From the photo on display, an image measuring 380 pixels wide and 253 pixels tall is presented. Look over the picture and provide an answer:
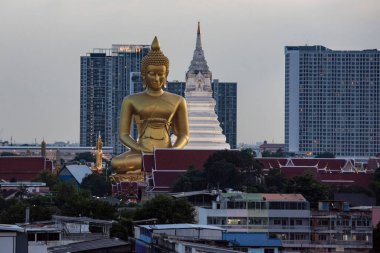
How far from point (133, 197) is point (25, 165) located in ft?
97.6


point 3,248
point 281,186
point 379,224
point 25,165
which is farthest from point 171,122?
point 3,248

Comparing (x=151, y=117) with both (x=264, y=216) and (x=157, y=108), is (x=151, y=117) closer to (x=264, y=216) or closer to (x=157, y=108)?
(x=157, y=108)

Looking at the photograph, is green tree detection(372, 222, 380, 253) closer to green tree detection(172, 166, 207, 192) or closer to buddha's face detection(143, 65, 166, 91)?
green tree detection(172, 166, 207, 192)

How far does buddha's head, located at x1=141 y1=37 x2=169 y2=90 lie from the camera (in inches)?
4016

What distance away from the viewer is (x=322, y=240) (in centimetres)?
Answer: 5928

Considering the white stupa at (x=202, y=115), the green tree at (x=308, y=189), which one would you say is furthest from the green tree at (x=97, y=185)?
the green tree at (x=308, y=189)

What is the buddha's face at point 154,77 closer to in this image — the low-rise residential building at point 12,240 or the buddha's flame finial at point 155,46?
the buddha's flame finial at point 155,46

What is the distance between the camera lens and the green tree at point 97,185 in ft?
374

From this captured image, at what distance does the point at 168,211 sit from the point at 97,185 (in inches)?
1989

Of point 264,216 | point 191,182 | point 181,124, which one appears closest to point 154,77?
point 181,124

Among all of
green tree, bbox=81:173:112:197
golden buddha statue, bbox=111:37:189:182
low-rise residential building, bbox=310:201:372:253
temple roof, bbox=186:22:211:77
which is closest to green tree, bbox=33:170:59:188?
green tree, bbox=81:173:112:197

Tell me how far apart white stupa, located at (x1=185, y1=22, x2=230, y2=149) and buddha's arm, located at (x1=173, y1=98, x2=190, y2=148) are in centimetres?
1570

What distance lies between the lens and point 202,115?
416ft

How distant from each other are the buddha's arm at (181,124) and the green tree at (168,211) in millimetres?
34035
